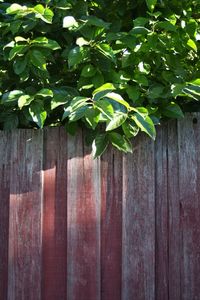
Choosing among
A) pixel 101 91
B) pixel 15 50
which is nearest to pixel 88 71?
pixel 101 91

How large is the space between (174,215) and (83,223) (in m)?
0.59

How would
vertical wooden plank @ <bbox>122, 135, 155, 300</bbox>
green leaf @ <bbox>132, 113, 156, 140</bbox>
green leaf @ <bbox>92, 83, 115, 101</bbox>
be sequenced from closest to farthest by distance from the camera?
1. green leaf @ <bbox>92, 83, 115, 101</bbox>
2. green leaf @ <bbox>132, 113, 156, 140</bbox>
3. vertical wooden plank @ <bbox>122, 135, 155, 300</bbox>

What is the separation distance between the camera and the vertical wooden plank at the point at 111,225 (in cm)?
287

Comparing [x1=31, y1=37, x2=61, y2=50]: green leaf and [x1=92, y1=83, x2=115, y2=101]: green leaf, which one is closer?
[x1=92, y1=83, x2=115, y2=101]: green leaf

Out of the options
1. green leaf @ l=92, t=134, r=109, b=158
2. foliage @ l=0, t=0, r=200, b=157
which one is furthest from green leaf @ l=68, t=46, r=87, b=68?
green leaf @ l=92, t=134, r=109, b=158

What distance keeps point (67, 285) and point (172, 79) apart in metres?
1.45

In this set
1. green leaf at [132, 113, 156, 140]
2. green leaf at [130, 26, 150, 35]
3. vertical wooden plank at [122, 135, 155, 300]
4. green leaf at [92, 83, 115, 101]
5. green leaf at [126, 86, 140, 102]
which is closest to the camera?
green leaf at [92, 83, 115, 101]

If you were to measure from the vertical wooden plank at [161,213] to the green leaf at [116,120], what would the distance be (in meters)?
0.50

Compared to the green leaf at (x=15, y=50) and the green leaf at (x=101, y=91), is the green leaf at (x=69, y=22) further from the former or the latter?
the green leaf at (x=101, y=91)

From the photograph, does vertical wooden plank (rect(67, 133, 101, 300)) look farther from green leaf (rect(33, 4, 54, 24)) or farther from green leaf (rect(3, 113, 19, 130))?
green leaf (rect(33, 4, 54, 24))

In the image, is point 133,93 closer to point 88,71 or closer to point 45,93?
point 88,71

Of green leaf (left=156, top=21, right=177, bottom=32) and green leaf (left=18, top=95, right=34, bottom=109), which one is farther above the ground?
green leaf (left=156, top=21, right=177, bottom=32)

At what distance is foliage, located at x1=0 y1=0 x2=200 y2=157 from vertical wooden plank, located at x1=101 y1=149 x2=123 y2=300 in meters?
0.20

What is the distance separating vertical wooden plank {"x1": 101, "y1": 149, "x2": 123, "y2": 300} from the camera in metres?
2.87
